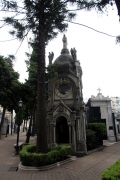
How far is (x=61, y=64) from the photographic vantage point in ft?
53.0

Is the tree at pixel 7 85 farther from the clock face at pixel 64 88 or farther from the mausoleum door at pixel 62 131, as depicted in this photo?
the mausoleum door at pixel 62 131

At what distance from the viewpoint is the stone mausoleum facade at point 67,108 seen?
1322cm

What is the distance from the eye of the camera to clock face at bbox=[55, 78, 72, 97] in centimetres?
1545

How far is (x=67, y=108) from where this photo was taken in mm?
13680

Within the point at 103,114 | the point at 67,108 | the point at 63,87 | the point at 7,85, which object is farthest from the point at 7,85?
the point at 103,114

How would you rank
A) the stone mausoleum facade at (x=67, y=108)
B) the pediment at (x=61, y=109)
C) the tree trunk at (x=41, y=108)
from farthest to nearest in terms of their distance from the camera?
the pediment at (x=61, y=109) → the stone mausoleum facade at (x=67, y=108) → the tree trunk at (x=41, y=108)

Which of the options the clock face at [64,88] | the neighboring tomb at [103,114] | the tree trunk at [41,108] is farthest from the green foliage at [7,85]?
the tree trunk at [41,108]

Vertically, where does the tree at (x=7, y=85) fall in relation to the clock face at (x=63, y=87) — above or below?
above

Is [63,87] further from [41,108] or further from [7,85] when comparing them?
[7,85]

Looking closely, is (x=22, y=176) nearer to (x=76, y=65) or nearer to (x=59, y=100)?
(x=59, y=100)

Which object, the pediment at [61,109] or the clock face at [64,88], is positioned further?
the clock face at [64,88]

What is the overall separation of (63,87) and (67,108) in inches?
114

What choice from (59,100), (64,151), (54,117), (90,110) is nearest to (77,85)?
(59,100)

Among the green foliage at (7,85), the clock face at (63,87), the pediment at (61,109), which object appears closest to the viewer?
the pediment at (61,109)
